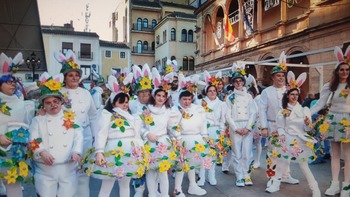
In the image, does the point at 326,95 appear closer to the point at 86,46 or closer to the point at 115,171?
the point at 115,171

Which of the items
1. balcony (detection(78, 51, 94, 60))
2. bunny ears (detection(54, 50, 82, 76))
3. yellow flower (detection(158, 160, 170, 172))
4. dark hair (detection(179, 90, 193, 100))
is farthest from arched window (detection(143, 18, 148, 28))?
yellow flower (detection(158, 160, 170, 172))

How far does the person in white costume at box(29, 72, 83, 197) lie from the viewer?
3.57m

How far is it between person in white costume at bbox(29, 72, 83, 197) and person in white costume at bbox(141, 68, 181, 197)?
101 centimetres

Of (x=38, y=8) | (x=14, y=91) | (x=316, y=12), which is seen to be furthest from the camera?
(x=316, y=12)

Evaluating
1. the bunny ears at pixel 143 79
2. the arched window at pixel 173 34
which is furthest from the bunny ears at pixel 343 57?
the arched window at pixel 173 34

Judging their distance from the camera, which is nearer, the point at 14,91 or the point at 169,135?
the point at 14,91

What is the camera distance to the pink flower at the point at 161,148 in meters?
4.33

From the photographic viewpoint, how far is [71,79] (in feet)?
15.1

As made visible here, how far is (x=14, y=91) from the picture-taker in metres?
4.02

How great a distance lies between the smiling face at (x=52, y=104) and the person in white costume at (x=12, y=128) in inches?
15.9

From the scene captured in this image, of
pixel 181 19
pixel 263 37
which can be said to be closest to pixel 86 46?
pixel 181 19

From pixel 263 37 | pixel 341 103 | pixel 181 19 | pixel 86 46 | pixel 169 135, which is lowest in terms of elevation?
pixel 169 135

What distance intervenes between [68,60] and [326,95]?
13.9 feet

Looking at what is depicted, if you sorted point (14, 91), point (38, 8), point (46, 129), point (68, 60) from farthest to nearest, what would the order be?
point (38, 8), point (68, 60), point (14, 91), point (46, 129)
